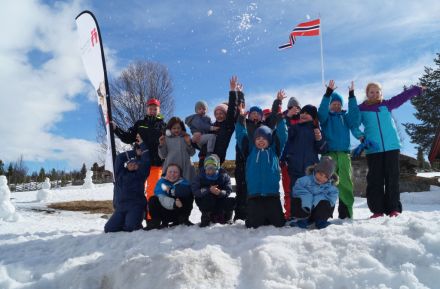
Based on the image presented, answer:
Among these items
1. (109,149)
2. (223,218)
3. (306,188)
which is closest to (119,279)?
(223,218)

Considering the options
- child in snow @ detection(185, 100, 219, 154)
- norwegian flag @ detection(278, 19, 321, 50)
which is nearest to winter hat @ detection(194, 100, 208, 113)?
child in snow @ detection(185, 100, 219, 154)

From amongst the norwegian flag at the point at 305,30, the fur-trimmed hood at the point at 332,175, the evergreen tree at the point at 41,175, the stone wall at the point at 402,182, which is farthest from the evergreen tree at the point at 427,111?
the evergreen tree at the point at 41,175

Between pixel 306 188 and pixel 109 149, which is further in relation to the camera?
pixel 109 149

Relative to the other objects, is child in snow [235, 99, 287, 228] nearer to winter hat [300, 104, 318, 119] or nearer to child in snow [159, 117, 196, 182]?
winter hat [300, 104, 318, 119]

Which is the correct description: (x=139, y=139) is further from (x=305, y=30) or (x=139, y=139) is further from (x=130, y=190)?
(x=305, y=30)

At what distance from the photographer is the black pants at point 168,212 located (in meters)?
5.89

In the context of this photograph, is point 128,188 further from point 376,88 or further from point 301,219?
point 376,88

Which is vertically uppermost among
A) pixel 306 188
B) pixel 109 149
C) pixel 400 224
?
pixel 109 149

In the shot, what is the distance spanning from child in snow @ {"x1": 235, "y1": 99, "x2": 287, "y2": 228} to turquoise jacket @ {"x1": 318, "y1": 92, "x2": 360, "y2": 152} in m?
0.72

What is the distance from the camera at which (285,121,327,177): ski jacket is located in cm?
577

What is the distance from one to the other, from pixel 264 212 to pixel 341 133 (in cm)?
179

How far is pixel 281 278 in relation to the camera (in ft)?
11.8

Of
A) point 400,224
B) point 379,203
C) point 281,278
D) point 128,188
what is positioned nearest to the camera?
point 281,278

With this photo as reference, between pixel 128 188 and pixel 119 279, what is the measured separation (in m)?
2.70
